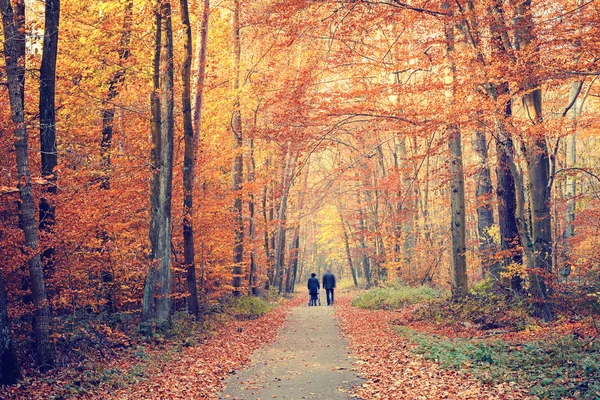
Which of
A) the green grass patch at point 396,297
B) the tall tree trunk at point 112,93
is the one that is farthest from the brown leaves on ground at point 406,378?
the tall tree trunk at point 112,93

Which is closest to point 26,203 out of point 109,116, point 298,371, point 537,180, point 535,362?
point 298,371

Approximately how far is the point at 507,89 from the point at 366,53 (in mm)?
4814

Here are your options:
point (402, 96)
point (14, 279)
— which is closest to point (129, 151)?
point (14, 279)

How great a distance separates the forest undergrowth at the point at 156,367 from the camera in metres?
8.39

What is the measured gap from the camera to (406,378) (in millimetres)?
8898

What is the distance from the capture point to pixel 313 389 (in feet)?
27.9

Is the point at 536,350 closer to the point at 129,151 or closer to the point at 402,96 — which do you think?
the point at 402,96

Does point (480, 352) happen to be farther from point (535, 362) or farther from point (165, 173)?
point (165, 173)

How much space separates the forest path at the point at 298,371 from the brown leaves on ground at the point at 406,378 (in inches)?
13.3

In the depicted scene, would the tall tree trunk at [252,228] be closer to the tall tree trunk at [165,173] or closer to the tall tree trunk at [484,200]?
the tall tree trunk at [484,200]

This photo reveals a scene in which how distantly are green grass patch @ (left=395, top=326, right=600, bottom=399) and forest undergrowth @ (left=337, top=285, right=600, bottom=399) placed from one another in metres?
0.01

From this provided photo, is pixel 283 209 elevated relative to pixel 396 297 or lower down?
elevated

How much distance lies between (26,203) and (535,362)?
877 centimetres

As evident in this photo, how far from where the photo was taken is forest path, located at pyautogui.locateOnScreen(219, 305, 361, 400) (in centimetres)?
835
